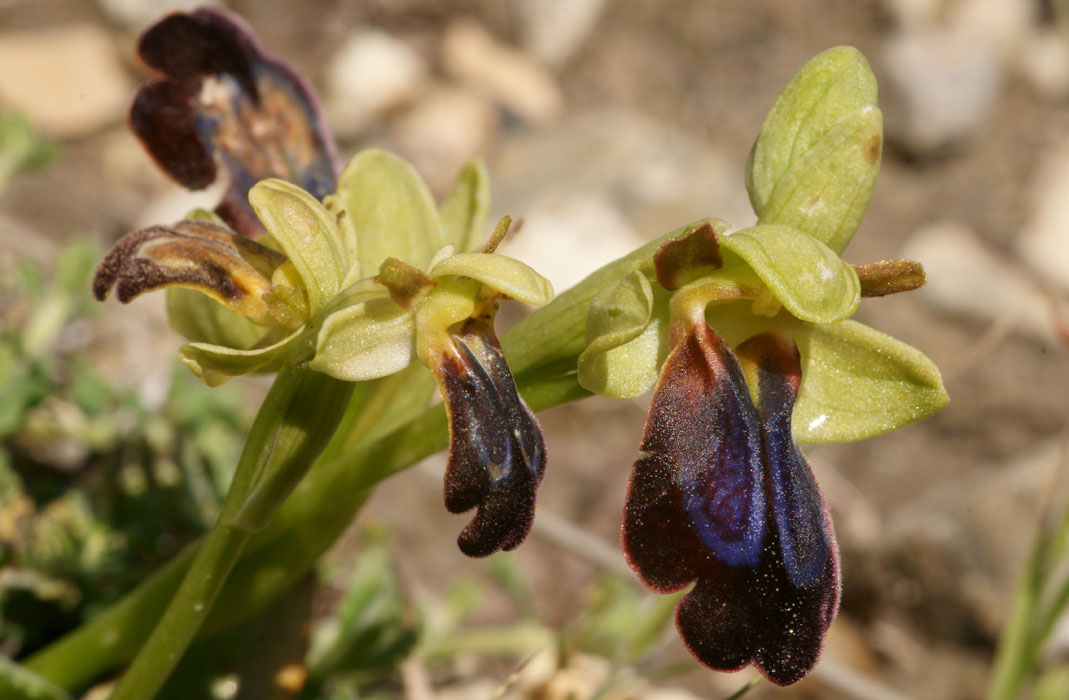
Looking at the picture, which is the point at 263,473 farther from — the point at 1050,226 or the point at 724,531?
the point at 1050,226

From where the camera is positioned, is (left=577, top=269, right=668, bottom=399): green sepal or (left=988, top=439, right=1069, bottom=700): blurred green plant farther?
(left=988, top=439, right=1069, bottom=700): blurred green plant

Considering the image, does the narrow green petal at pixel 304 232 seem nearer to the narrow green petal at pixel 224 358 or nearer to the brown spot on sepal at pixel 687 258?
the narrow green petal at pixel 224 358

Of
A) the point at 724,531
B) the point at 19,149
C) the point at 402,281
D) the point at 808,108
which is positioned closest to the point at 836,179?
the point at 808,108

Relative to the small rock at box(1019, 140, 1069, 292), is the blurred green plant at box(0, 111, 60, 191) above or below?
above

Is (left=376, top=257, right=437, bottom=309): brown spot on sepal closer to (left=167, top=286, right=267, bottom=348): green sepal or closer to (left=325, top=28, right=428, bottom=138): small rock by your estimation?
(left=167, top=286, right=267, bottom=348): green sepal

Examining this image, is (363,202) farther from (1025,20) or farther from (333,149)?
(1025,20)

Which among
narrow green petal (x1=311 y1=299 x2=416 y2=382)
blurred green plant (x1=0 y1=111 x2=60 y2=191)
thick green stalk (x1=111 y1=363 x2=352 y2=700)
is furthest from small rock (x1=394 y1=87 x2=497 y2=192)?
narrow green petal (x1=311 y1=299 x2=416 y2=382)

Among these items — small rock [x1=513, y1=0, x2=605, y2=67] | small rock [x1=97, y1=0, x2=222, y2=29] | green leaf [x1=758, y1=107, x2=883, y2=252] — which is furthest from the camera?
small rock [x1=513, y1=0, x2=605, y2=67]
